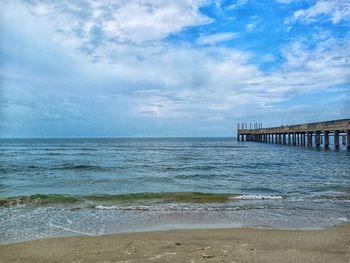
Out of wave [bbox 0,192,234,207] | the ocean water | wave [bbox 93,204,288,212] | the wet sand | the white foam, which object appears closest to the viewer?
the wet sand

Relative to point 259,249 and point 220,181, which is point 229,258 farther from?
point 220,181

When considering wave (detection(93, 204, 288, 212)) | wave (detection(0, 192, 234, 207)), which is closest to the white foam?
wave (detection(0, 192, 234, 207))

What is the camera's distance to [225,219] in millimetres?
8914

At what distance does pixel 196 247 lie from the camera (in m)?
6.07

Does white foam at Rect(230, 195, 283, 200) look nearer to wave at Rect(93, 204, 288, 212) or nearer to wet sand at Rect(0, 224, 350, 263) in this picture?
wave at Rect(93, 204, 288, 212)

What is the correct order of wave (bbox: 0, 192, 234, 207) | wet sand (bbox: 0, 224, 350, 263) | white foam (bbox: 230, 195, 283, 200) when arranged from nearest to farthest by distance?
wet sand (bbox: 0, 224, 350, 263), wave (bbox: 0, 192, 234, 207), white foam (bbox: 230, 195, 283, 200)

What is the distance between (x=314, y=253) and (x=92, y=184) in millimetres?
12700

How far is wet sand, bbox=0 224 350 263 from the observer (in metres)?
5.48

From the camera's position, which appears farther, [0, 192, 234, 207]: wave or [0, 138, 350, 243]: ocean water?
[0, 192, 234, 207]: wave

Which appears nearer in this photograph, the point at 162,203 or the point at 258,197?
the point at 162,203

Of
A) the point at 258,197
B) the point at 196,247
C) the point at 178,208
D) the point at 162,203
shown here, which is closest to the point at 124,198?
the point at 162,203

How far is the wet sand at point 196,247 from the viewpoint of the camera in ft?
18.0

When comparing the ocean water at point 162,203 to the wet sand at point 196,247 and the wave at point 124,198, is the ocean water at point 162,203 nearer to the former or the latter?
the wave at point 124,198

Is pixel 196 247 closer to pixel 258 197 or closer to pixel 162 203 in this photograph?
pixel 162 203
